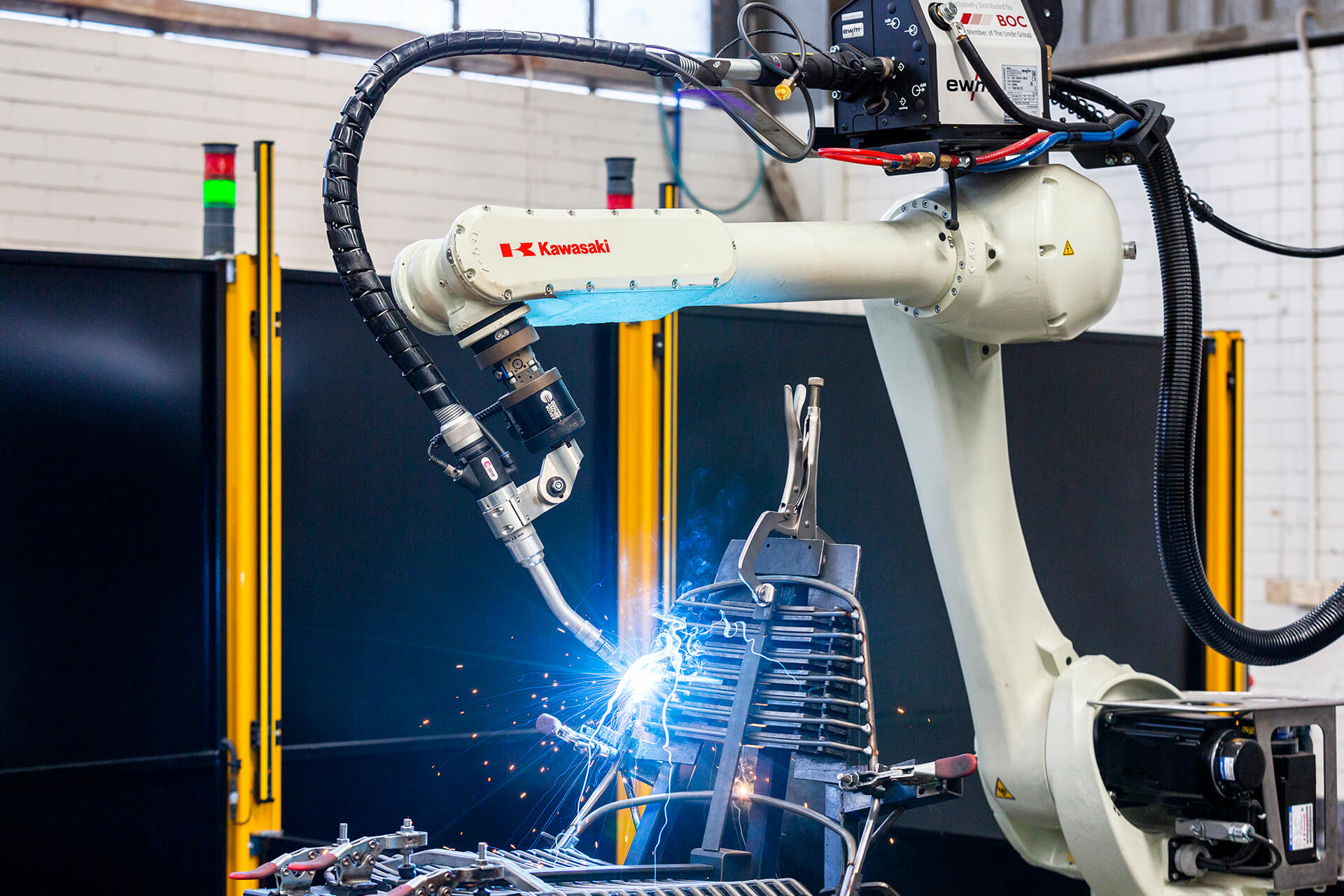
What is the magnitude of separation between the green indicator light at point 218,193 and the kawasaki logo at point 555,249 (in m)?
1.46

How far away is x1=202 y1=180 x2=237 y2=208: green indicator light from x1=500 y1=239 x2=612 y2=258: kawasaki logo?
146cm

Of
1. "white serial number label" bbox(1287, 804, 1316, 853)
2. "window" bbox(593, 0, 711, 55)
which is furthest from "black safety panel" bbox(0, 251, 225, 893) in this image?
"window" bbox(593, 0, 711, 55)

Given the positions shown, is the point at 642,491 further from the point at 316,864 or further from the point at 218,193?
the point at 316,864

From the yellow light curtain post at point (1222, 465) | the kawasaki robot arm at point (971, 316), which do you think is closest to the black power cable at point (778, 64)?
the kawasaki robot arm at point (971, 316)

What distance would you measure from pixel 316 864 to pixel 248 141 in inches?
168

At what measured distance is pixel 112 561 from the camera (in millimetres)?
2582

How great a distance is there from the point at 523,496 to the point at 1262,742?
1.23 m

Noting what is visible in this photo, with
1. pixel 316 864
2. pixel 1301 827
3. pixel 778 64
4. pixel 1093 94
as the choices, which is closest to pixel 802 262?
pixel 778 64

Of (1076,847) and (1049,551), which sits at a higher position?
(1049,551)

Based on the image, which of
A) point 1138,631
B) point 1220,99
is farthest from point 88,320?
point 1220,99

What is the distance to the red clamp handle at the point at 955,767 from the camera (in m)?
1.71

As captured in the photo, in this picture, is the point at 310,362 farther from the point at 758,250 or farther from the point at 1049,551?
the point at 1049,551

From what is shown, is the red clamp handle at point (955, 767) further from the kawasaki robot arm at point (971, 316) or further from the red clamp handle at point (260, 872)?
the red clamp handle at point (260, 872)

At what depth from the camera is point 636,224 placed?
5.49 feet
